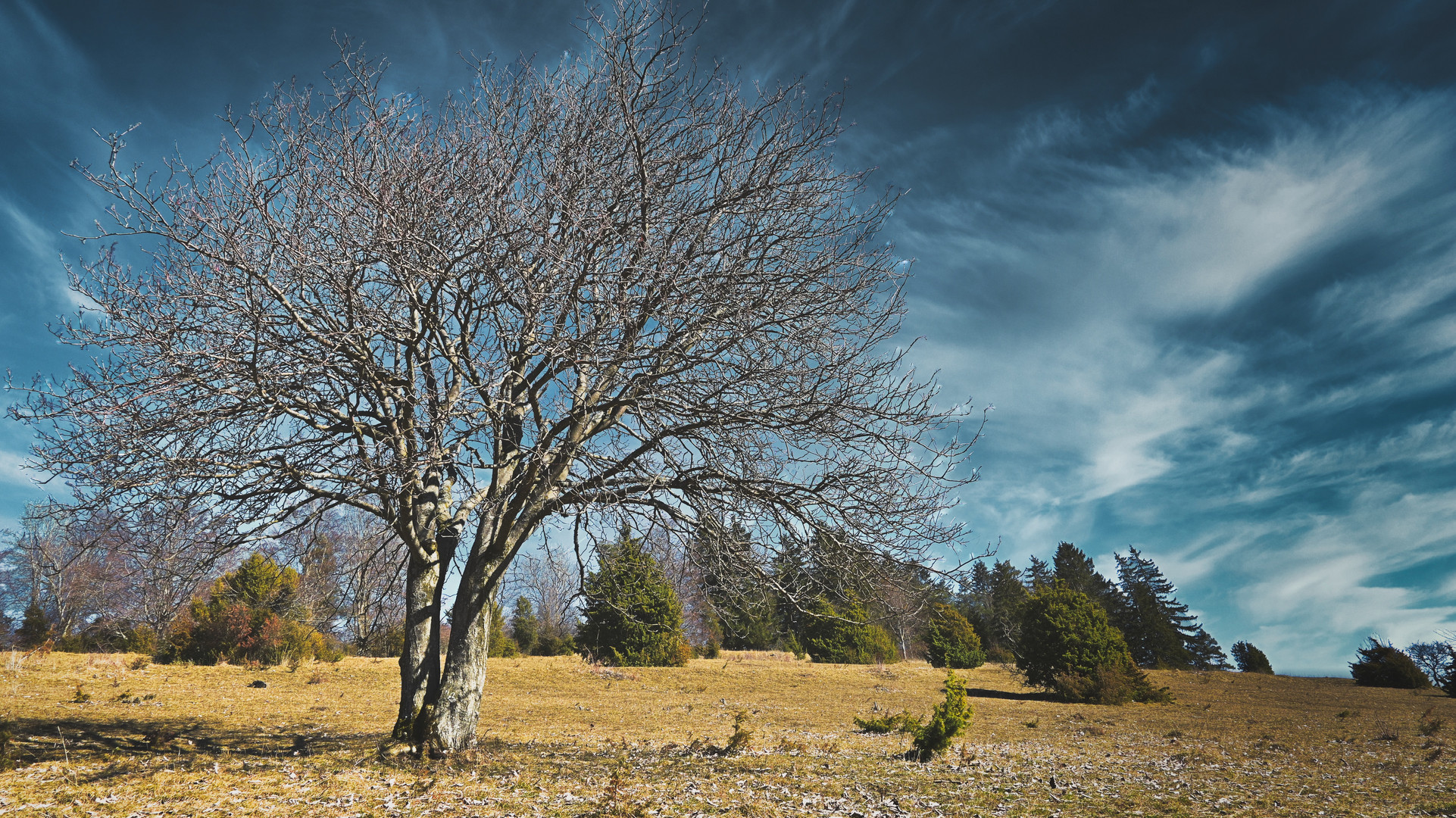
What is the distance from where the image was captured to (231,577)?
2036cm

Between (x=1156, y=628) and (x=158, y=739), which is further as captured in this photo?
(x=1156, y=628)

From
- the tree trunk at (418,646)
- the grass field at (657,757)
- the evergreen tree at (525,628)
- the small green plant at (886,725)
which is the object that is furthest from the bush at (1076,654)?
the evergreen tree at (525,628)

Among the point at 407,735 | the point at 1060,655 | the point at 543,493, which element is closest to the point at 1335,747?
the point at 1060,655

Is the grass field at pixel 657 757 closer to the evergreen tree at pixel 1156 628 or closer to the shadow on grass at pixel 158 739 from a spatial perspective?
the shadow on grass at pixel 158 739

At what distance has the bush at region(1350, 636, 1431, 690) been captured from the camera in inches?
944

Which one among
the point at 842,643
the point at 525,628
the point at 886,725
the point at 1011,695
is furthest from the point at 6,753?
the point at 842,643

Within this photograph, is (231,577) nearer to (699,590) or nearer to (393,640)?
(393,640)

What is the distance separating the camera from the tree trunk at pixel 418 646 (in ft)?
24.0

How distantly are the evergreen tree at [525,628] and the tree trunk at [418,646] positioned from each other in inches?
1008

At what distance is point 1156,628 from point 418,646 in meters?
39.7

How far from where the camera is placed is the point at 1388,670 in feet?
80.6

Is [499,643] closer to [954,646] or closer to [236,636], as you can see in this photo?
[236,636]

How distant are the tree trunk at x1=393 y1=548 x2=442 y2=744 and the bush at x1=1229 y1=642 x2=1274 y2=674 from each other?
139ft

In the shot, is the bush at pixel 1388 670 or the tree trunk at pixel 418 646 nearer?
the tree trunk at pixel 418 646
